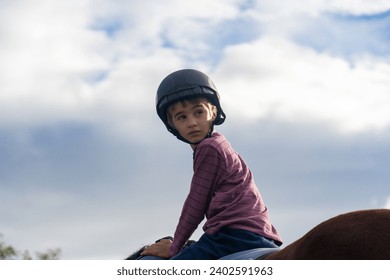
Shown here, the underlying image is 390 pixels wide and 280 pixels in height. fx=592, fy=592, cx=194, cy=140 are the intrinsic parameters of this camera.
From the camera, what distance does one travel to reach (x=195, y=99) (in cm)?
501

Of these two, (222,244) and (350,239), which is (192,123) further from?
(350,239)

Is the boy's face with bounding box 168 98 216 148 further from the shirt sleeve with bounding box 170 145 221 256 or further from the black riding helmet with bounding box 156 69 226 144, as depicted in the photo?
the shirt sleeve with bounding box 170 145 221 256

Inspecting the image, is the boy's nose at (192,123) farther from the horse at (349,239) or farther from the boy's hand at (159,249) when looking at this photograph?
the horse at (349,239)

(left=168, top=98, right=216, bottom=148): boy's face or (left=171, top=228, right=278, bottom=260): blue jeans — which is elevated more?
(left=168, top=98, right=216, bottom=148): boy's face

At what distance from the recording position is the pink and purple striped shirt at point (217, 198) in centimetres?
446

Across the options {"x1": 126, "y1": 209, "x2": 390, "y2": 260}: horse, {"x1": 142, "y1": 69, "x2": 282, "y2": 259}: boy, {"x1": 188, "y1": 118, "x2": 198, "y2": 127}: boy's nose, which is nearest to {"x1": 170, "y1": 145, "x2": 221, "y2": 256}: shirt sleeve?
{"x1": 142, "y1": 69, "x2": 282, "y2": 259}: boy

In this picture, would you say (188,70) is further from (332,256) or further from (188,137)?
(332,256)

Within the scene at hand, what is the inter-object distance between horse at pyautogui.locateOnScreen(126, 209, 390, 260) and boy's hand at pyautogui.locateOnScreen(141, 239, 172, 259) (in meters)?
1.50

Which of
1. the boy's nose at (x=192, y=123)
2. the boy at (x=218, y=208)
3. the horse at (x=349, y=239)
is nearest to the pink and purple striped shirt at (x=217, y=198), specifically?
the boy at (x=218, y=208)

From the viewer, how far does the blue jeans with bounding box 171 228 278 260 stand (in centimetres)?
432

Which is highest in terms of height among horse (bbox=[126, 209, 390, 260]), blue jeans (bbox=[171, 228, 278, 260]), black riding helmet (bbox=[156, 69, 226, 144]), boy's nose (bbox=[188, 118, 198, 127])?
black riding helmet (bbox=[156, 69, 226, 144])

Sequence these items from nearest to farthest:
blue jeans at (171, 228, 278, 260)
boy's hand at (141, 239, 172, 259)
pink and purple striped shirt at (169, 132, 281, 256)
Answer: blue jeans at (171, 228, 278, 260), pink and purple striped shirt at (169, 132, 281, 256), boy's hand at (141, 239, 172, 259)
